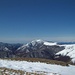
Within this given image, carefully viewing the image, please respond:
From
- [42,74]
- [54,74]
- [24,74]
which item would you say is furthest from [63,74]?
[24,74]

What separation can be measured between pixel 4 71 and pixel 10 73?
0.90 meters

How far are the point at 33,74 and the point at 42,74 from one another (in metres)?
1.25

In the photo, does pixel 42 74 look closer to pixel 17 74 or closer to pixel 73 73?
pixel 17 74

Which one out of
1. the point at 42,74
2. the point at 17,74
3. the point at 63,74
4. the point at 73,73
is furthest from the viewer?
the point at 73,73

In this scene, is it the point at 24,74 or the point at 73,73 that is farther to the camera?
the point at 73,73

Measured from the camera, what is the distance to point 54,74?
66.5ft

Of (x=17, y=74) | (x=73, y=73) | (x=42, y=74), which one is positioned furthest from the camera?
(x=73, y=73)

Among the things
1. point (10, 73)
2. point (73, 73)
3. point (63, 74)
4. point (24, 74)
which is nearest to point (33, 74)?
point (24, 74)

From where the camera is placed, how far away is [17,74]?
1767 cm

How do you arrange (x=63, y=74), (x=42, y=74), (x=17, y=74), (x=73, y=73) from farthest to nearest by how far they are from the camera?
(x=73, y=73), (x=63, y=74), (x=42, y=74), (x=17, y=74)

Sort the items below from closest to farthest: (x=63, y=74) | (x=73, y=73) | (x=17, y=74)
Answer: (x=17, y=74), (x=63, y=74), (x=73, y=73)

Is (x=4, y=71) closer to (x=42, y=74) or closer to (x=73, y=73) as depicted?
(x=42, y=74)

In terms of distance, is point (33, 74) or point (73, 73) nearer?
point (33, 74)

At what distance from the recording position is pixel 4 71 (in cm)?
1830
